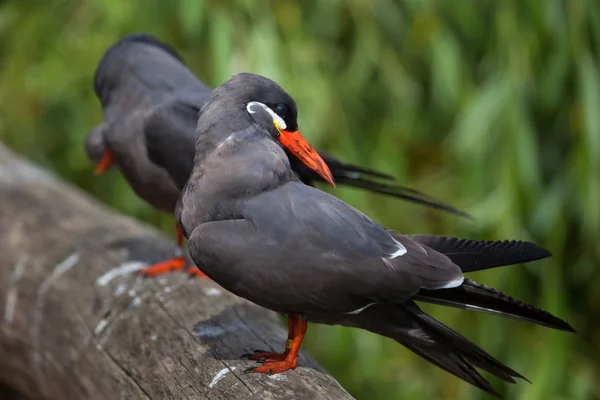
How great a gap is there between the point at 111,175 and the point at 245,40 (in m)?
0.95

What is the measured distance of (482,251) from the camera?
1.67 meters

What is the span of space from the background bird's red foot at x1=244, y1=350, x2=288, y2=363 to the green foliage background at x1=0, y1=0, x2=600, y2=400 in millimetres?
1399

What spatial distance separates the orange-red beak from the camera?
175cm

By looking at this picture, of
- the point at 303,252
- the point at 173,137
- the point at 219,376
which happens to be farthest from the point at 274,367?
the point at 173,137

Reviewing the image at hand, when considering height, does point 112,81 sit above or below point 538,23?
below

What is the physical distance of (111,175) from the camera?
12.1 ft

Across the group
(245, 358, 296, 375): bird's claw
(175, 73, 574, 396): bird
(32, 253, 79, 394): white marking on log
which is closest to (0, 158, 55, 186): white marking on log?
(32, 253, 79, 394): white marking on log

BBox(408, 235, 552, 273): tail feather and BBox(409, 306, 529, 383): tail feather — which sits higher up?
BBox(408, 235, 552, 273): tail feather

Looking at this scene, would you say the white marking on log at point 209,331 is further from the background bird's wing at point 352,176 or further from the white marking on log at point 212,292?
the background bird's wing at point 352,176

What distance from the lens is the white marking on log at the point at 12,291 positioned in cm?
252

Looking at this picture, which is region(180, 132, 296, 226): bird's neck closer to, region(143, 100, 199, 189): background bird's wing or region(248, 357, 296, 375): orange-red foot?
region(248, 357, 296, 375): orange-red foot

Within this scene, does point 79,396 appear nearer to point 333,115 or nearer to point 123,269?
point 123,269

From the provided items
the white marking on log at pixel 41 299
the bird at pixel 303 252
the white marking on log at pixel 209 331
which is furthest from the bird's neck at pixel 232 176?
the white marking on log at pixel 41 299

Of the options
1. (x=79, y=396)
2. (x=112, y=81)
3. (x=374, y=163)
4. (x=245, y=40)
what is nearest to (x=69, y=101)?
(x=245, y=40)
